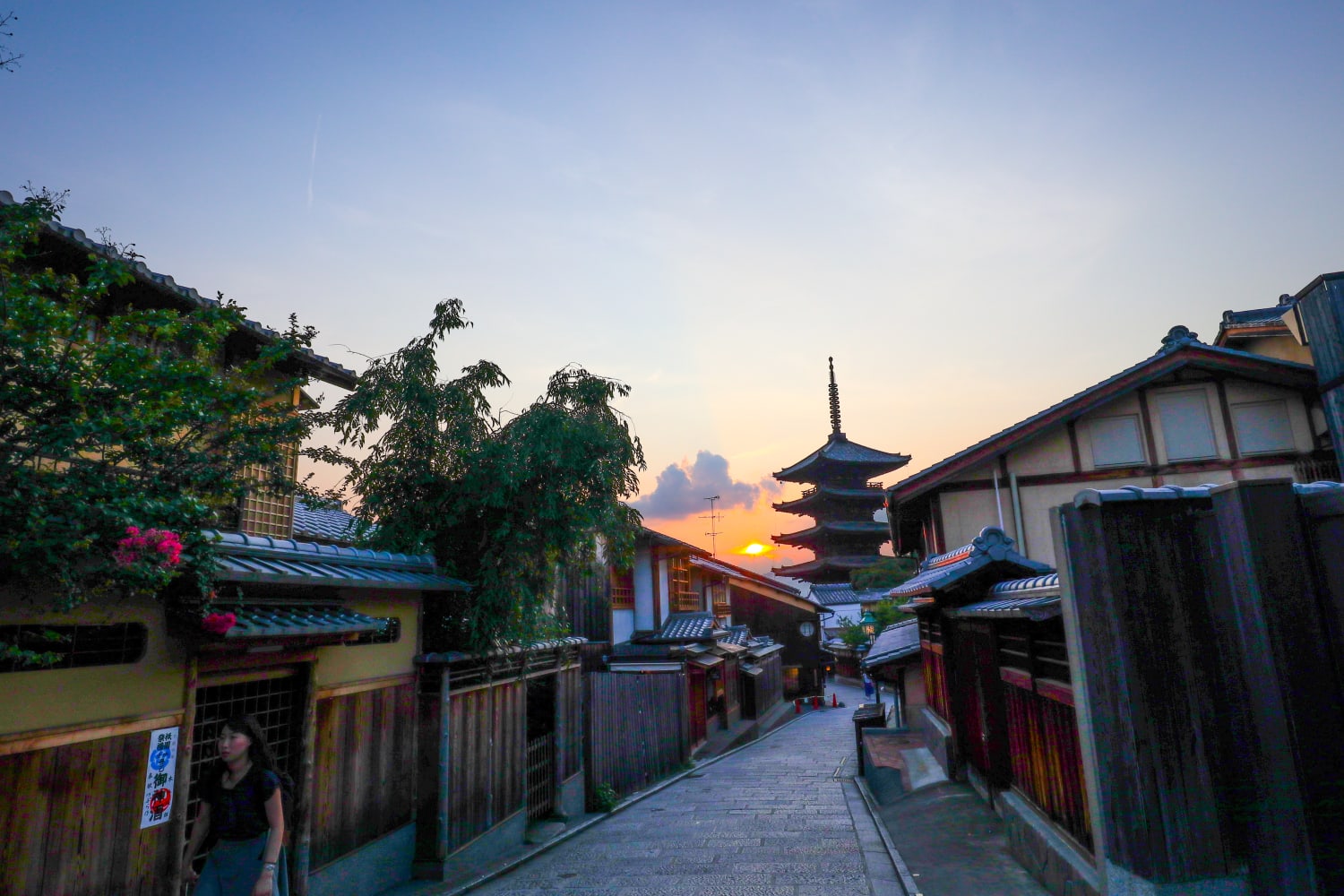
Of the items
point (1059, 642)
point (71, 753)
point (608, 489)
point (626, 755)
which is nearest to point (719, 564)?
point (626, 755)

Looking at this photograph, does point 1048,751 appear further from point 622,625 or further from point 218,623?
point 622,625

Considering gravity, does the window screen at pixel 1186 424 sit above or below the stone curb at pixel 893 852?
above

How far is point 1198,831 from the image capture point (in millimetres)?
5051

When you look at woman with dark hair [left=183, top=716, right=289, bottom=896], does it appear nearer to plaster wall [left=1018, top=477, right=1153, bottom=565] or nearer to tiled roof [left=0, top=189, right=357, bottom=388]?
tiled roof [left=0, top=189, right=357, bottom=388]

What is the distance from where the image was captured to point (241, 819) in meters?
5.11

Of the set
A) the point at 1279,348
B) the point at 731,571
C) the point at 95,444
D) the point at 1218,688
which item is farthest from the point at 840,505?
the point at 95,444

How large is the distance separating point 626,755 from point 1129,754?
14104mm

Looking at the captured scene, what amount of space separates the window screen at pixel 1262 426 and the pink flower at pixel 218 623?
17373mm

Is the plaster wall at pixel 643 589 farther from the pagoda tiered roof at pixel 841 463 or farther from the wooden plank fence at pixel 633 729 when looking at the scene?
the pagoda tiered roof at pixel 841 463

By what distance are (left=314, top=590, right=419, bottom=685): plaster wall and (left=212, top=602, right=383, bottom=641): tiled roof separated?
62 centimetres

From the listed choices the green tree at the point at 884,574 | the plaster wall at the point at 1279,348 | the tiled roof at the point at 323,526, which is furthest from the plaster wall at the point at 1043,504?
the green tree at the point at 884,574

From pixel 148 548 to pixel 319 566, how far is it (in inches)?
136

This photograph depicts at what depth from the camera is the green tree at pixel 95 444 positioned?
4547 millimetres

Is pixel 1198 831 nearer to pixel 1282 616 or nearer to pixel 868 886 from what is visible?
pixel 1282 616
